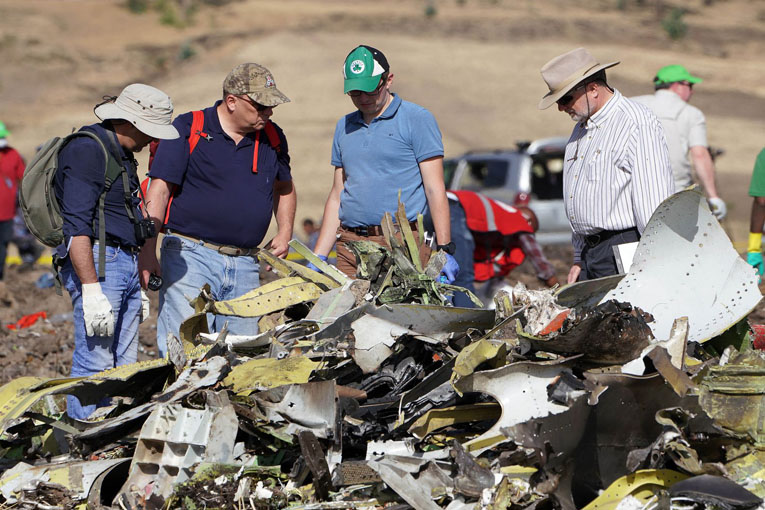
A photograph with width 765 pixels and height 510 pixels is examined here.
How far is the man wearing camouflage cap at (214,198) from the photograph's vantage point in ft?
17.0

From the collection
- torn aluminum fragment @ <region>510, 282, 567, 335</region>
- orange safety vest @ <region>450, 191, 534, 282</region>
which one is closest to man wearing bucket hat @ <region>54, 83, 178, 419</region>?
torn aluminum fragment @ <region>510, 282, 567, 335</region>

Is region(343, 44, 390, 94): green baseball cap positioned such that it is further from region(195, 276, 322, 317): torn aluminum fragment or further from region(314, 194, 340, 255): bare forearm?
region(195, 276, 322, 317): torn aluminum fragment

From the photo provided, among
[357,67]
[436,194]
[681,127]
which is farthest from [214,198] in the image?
[681,127]

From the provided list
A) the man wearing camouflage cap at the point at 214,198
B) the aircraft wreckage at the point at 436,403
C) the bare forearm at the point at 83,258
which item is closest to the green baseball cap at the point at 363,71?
the man wearing camouflage cap at the point at 214,198

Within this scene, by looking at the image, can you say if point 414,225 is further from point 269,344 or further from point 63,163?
point 63,163

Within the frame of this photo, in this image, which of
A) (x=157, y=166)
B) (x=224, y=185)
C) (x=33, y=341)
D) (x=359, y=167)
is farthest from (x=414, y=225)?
(x=33, y=341)

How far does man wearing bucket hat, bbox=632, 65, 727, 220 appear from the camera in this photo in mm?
7859

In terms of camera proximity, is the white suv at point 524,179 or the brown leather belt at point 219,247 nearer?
the brown leather belt at point 219,247

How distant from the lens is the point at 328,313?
434 cm

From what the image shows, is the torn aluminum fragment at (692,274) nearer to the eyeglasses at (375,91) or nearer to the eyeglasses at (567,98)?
the eyeglasses at (567,98)

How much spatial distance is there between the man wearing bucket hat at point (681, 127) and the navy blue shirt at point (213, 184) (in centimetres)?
389

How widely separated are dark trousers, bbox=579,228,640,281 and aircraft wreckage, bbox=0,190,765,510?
17.6 inches

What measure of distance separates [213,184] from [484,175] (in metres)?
10.4

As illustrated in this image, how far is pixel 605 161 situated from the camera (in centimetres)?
467
